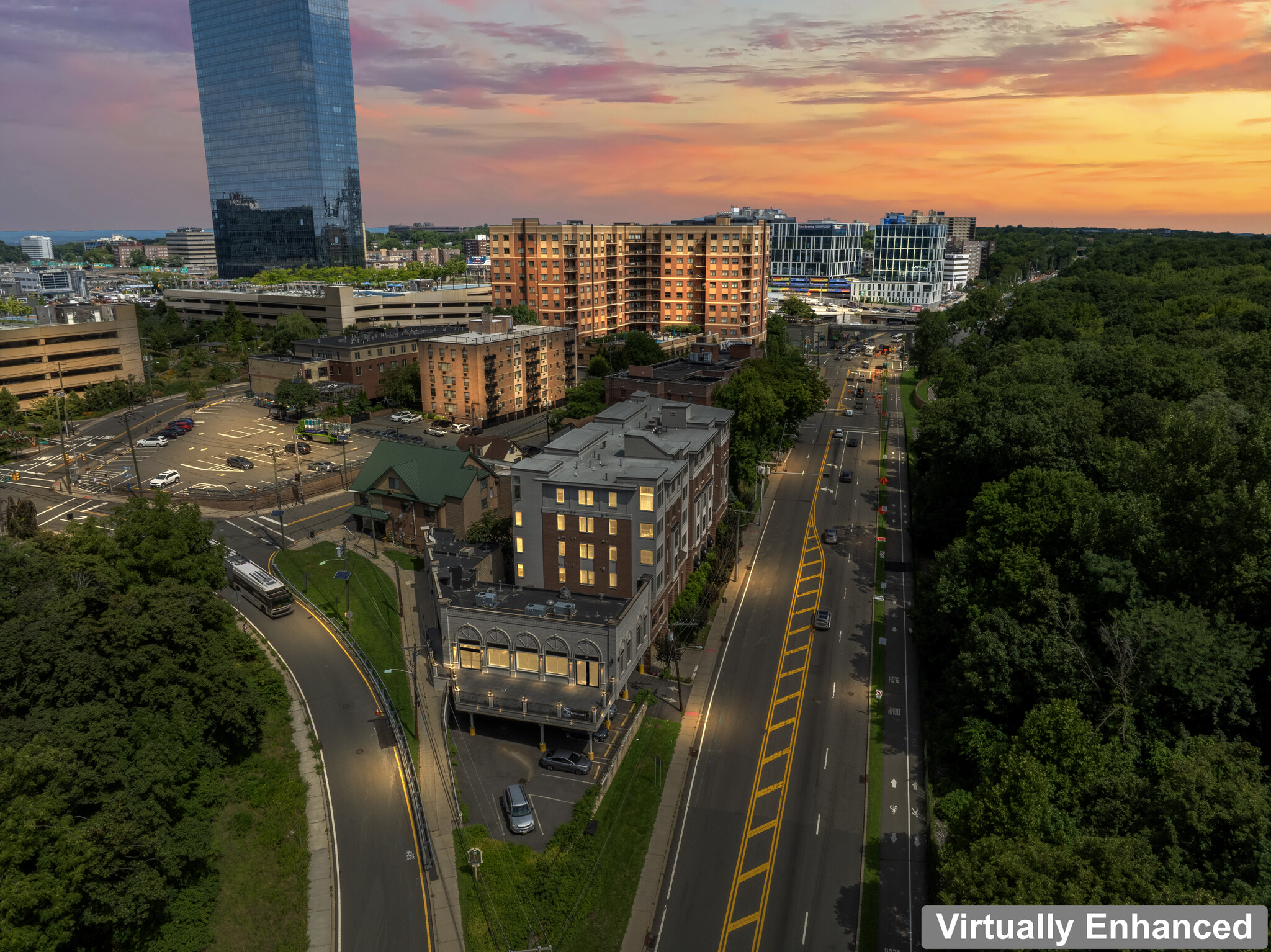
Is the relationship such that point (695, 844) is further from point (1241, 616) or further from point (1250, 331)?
point (1250, 331)

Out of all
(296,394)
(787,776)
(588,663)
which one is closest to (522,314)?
(296,394)

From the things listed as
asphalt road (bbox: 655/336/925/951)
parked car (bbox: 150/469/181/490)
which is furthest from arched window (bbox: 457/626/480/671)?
parked car (bbox: 150/469/181/490)

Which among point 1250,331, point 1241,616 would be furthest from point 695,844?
point 1250,331

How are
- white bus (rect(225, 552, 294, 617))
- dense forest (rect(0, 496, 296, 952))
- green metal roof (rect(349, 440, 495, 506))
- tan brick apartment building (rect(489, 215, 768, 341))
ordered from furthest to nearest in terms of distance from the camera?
tan brick apartment building (rect(489, 215, 768, 341))
green metal roof (rect(349, 440, 495, 506))
white bus (rect(225, 552, 294, 617))
dense forest (rect(0, 496, 296, 952))

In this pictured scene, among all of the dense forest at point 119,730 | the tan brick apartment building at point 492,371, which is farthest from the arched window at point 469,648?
the tan brick apartment building at point 492,371

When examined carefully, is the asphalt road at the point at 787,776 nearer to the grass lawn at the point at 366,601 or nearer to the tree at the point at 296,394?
the grass lawn at the point at 366,601

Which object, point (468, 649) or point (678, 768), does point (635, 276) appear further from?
point (678, 768)

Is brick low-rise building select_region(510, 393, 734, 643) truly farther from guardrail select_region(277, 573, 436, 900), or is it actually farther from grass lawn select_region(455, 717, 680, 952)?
grass lawn select_region(455, 717, 680, 952)
